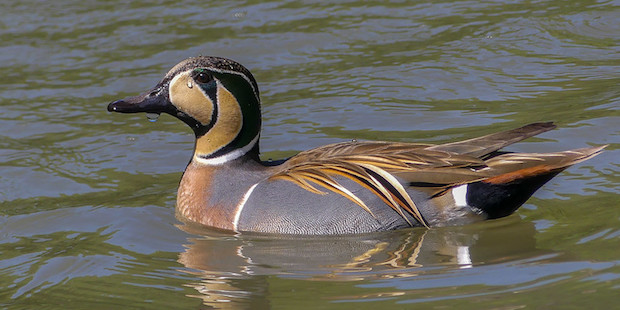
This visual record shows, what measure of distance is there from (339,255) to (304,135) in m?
3.01

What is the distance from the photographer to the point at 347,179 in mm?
8133

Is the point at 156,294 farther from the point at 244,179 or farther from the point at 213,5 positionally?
the point at 213,5

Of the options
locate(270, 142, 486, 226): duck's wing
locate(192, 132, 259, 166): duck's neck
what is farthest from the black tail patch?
locate(192, 132, 259, 166): duck's neck

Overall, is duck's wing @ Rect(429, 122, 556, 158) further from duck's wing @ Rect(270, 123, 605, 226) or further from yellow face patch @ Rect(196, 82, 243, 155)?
yellow face patch @ Rect(196, 82, 243, 155)

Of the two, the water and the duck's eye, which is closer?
the water

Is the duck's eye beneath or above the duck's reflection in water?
above

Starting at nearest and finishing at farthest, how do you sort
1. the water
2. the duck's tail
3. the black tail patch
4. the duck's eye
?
the water < the duck's tail < the black tail patch < the duck's eye

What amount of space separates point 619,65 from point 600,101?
1190 mm

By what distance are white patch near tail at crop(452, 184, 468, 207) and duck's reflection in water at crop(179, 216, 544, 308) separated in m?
0.21

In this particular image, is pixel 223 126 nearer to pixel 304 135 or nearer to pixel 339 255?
pixel 339 255

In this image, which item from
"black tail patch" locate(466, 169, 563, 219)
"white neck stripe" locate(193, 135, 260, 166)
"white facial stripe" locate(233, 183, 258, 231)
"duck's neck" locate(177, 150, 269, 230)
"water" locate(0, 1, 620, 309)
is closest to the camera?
"water" locate(0, 1, 620, 309)

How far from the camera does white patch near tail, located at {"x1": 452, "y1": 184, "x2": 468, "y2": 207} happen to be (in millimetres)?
8031

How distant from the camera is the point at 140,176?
9.95m

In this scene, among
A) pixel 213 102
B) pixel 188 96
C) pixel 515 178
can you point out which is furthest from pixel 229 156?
pixel 515 178
